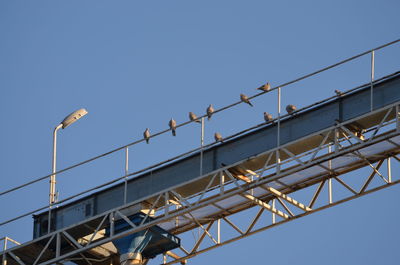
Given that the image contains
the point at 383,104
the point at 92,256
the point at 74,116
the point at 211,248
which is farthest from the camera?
the point at 74,116

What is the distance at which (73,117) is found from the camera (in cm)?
4459

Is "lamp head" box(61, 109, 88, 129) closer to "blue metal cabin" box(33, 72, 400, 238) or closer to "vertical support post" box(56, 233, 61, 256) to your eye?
"blue metal cabin" box(33, 72, 400, 238)

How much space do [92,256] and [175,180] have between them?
410 centimetres

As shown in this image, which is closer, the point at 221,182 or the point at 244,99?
the point at 221,182

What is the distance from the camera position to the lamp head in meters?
44.5

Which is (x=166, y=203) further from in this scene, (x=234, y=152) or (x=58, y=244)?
(x=58, y=244)

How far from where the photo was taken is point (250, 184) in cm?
3525

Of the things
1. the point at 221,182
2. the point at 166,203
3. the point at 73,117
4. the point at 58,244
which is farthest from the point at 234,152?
the point at 73,117

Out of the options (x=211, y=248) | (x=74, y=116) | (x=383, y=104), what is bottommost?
(x=211, y=248)

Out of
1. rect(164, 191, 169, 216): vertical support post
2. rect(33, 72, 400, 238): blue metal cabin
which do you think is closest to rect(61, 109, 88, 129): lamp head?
rect(33, 72, 400, 238): blue metal cabin

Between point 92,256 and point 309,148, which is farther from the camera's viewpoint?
point 92,256

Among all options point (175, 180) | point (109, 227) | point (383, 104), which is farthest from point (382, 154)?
point (109, 227)

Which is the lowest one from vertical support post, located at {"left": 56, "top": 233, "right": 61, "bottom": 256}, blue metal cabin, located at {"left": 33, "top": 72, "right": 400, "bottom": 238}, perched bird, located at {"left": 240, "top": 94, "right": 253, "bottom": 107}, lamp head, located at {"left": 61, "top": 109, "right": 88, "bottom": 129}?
vertical support post, located at {"left": 56, "top": 233, "right": 61, "bottom": 256}

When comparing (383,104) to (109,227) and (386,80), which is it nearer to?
(386,80)
